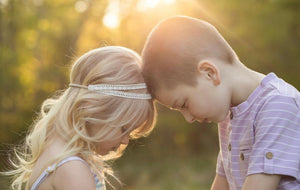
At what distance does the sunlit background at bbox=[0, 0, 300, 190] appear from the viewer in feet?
27.0

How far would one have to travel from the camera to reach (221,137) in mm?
2322

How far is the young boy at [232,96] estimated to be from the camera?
6.03 ft

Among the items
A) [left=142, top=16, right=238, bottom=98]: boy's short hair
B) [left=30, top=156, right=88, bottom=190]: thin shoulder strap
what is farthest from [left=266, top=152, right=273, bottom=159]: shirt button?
[left=30, top=156, right=88, bottom=190]: thin shoulder strap

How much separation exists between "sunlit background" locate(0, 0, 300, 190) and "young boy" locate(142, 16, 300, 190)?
17.0 feet

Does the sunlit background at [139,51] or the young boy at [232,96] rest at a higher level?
the young boy at [232,96]

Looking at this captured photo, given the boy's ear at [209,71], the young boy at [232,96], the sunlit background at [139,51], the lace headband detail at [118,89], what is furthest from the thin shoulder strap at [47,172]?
the sunlit background at [139,51]

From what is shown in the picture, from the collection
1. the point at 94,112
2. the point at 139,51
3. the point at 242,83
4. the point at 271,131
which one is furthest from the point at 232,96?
the point at 139,51

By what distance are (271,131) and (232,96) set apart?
28 centimetres

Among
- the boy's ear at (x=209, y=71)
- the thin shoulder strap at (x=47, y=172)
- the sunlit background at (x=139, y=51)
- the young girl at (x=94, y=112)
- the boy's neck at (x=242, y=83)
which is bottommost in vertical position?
the sunlit background at (x=139, y=51)

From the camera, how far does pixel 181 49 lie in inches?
77.7

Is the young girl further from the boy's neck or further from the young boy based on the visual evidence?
the boy's neck

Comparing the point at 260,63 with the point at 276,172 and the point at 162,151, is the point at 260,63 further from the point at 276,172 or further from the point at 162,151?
the point at 276,172

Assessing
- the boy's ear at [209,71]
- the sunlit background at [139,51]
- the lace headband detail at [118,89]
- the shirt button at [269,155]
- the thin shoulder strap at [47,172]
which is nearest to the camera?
the shirt button at [269,155]

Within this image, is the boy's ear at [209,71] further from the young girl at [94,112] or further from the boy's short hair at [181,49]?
the young girl at [94,112]
